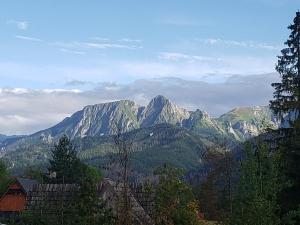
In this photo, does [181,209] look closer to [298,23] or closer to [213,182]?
Answer: [298,23]

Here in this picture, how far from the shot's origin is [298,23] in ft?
125

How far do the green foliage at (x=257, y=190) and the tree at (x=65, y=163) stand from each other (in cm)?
6564

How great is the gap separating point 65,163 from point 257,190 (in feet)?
229

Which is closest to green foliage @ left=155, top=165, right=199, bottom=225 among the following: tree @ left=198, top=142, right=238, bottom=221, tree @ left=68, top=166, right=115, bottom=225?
tree @ left=68, top=166, right=115, bottom=225

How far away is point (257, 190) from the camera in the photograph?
21.4m

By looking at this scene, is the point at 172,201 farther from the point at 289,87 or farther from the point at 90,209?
the point at 289,87

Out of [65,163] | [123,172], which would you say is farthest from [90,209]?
[65,163]

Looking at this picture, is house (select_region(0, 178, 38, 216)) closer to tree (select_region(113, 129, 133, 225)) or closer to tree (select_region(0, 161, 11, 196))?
tree (select_region(0, 161, 11, 196))

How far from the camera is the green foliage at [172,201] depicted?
73.7ft

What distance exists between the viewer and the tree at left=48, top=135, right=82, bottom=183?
86.8 metres

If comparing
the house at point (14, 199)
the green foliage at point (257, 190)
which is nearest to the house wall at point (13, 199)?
the house at point (14, 199)

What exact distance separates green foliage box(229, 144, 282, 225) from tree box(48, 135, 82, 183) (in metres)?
65.6

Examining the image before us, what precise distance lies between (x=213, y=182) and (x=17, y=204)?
2926cm

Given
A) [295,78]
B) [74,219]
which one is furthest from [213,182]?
[74,219]
